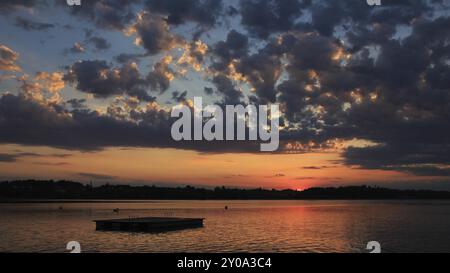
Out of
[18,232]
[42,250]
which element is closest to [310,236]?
[42,250]

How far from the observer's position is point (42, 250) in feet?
216
